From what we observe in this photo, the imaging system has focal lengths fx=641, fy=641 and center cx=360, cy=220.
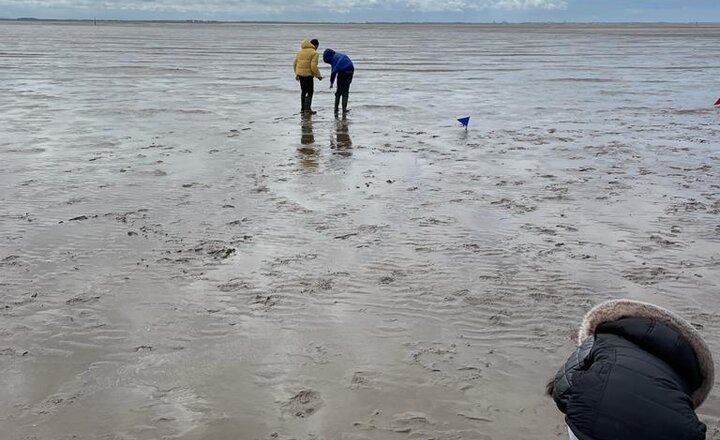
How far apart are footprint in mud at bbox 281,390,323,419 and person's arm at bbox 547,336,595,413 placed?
5.99 ft

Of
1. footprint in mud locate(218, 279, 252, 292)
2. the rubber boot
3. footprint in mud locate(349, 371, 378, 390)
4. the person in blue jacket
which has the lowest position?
footprint in mud locate(349, 371, 378, 390)

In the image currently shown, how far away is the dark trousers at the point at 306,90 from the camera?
15.9 m

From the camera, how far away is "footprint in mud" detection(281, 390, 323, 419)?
4.09 m

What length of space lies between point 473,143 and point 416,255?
6352 mm

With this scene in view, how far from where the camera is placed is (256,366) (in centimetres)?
462

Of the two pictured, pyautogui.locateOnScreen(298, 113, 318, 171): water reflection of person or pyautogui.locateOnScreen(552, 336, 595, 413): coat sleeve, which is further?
pyautogui.locateOnScreen(298, 113, 318, 171): water reflection of person

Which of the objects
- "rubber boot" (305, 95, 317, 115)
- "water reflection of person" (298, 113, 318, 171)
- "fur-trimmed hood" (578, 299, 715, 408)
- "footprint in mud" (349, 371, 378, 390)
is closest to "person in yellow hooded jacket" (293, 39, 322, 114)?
"rubber boot" (305, 95, 317, 115)

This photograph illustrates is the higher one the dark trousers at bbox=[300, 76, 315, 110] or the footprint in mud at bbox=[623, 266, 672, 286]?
the dark trousers at bbox=[300, 76, 315, 110]

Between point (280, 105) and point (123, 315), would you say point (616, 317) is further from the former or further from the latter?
point (280, 105)

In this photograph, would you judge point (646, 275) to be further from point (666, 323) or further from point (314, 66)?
point (314, 66)

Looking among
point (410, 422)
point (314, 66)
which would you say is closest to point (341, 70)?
point (314, 66)

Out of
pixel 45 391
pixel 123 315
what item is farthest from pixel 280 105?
pixel 45 391

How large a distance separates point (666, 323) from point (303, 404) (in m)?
2.37

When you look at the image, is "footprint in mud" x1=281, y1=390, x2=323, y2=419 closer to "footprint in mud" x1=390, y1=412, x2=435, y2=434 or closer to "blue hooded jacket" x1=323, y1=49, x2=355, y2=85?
"footprint in mud" x1=390, y1=412, x2=435, y2=434
